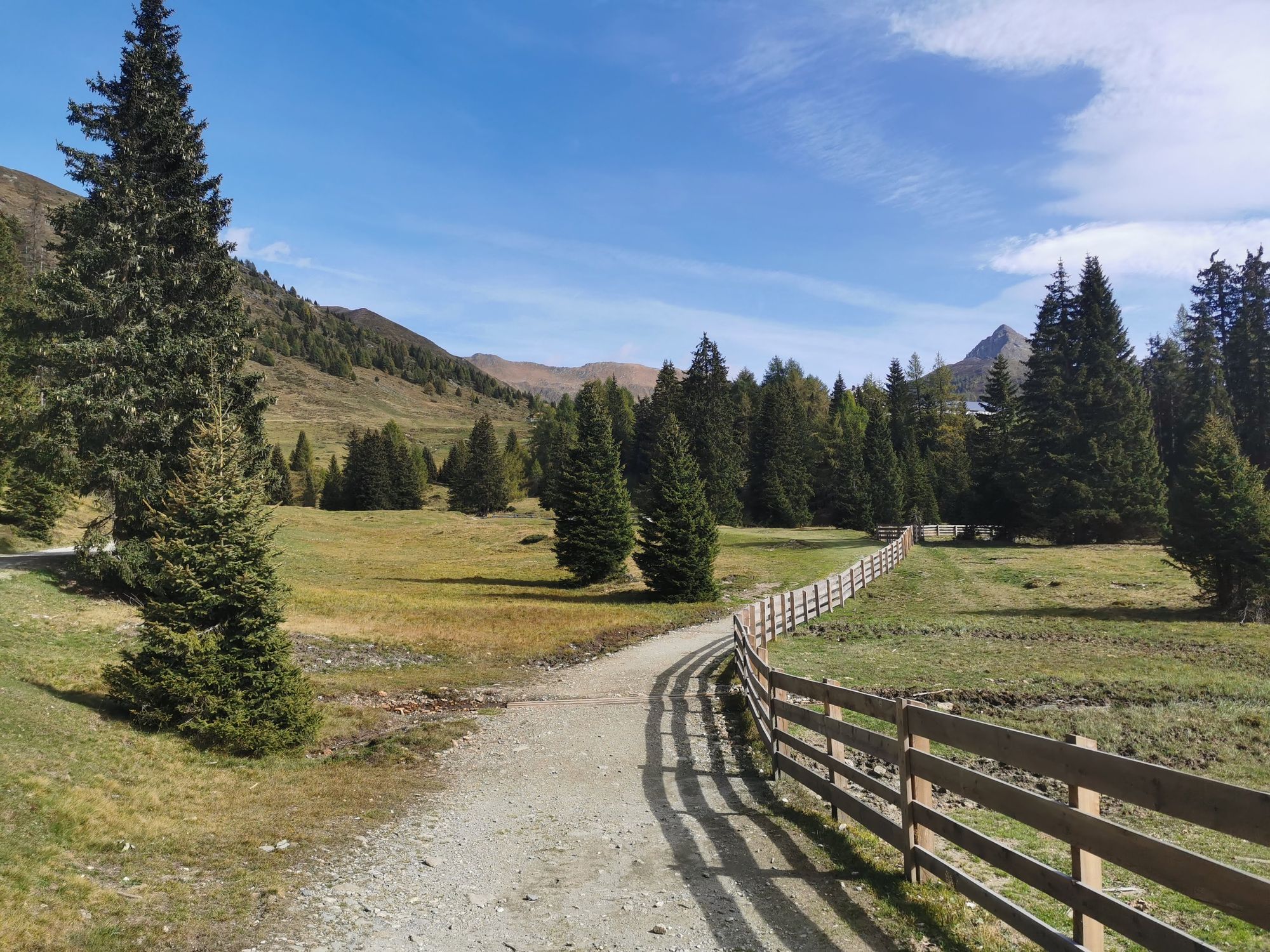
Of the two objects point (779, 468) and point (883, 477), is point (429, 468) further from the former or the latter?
point (883, 477)

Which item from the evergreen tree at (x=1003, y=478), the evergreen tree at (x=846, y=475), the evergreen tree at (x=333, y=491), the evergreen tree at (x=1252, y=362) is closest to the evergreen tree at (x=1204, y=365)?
the evergreen tree at (x=1252, y=362)

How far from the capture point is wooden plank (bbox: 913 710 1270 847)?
3387 mm

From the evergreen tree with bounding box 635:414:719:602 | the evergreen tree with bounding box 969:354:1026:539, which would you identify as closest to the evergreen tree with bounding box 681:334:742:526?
the evergreen tree with bounding box 969:354:1026:539

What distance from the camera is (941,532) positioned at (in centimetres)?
6575

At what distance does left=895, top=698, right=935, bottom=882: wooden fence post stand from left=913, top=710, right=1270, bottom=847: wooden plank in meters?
0.70

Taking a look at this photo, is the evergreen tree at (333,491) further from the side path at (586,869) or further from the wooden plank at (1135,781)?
the wooden plank at (1135,781)

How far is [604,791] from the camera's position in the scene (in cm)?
966

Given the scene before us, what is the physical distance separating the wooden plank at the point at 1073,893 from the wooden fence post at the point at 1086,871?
0.05 m

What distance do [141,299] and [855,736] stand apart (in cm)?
2589

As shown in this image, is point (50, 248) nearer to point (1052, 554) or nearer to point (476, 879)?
point (476, 879)

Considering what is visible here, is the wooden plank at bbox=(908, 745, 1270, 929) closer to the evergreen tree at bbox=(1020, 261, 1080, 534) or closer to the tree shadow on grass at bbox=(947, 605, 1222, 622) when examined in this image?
the tree shadow on grass at bbox=(947, 605, 1222, 622)

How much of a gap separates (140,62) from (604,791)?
1131 inches

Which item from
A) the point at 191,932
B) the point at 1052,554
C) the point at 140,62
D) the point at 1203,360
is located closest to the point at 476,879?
the point at 191,932

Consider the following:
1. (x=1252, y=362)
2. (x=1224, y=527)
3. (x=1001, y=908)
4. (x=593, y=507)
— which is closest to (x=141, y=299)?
(x=593, y=507)
